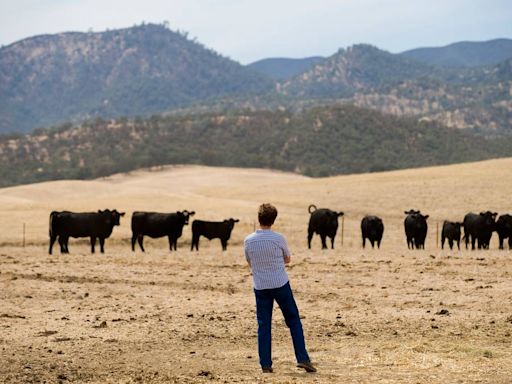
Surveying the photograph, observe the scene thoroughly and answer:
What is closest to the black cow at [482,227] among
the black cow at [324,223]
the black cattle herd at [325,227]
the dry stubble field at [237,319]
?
the black cattle herd at [325,227]

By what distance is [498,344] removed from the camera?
41.0 ft

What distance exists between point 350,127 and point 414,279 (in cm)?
16649

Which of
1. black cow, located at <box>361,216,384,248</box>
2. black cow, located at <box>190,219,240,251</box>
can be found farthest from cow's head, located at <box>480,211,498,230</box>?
black cow, located at <box>190,219,240,251</box>

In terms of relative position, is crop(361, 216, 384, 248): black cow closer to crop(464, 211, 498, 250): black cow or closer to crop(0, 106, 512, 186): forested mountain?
crop(464, 211, 498, 250): black cow

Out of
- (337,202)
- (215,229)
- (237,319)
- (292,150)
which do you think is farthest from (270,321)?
(292,150)

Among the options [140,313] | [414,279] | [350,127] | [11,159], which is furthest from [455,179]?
[11,159]

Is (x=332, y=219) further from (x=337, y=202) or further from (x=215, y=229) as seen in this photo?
(x=337, y=202)

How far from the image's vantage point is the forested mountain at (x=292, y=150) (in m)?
155

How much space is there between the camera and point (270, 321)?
11.0m

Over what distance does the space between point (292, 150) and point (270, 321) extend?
163 meters

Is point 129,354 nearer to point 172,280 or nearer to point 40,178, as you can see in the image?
point 172,280

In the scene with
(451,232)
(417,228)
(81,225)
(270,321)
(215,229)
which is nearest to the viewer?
(270,321)

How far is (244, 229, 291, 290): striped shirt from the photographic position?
10.9 meters

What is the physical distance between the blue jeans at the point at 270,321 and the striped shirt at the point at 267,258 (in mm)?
102
